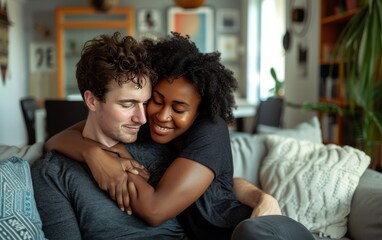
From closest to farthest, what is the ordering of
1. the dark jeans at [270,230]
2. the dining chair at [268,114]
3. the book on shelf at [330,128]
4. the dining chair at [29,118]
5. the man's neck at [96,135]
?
the dark jeans at [270,230] < the man's neck at [96,135] < the book on shelf at [330,128] < the dining chair at [268,114] < the dining chair at [29,118]

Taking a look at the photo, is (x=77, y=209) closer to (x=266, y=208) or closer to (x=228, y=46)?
(x=266, y=208)

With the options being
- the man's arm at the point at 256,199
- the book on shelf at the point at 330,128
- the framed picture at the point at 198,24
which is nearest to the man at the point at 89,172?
the man's arm at the point at 256,199

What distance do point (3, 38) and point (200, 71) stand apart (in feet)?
18.0

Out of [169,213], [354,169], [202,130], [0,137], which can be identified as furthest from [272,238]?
[0,137]

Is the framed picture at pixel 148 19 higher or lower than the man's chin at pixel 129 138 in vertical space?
higher

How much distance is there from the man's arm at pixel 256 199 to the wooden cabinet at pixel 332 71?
6.73 ft

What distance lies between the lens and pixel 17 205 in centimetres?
139

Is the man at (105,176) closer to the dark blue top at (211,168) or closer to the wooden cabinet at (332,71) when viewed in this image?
the dark blue top at (211,168)

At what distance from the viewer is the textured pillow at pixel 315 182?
70.2 inches

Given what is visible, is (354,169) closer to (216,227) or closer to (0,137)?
(216,227)

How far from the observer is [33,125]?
4.40 meters

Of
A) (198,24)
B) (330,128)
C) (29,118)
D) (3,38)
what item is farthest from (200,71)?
(198,24)

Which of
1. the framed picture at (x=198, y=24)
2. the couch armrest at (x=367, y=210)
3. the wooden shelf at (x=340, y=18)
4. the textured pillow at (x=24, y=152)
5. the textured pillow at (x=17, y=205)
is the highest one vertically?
the framed picture at (x=198, y=24)

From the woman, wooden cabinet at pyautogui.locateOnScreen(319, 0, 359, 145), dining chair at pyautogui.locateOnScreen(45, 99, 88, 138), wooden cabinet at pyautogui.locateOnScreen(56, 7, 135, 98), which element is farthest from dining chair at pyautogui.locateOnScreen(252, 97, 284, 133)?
wooden cabinet at pyautogui.locateOnScreen(56, 7, 135, 98)
